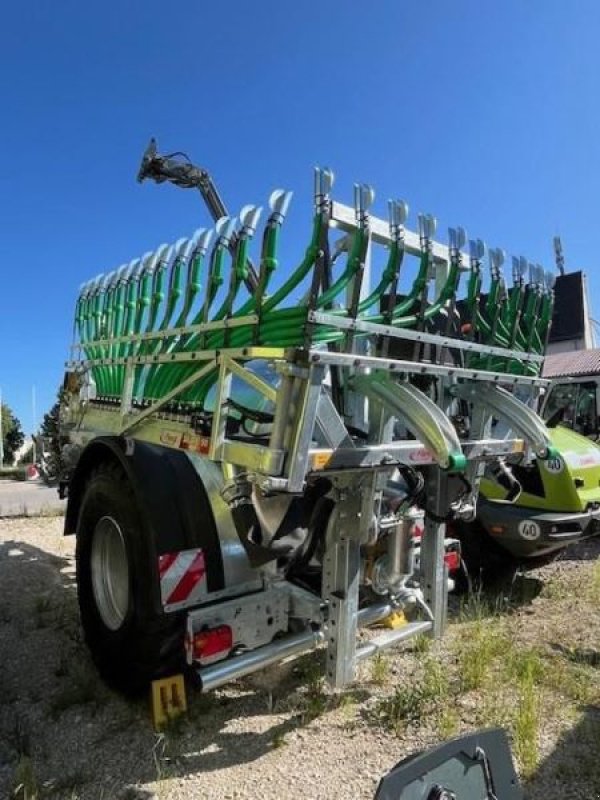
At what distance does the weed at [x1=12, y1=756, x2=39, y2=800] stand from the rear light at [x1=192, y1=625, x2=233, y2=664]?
79 centimetres

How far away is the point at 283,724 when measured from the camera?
9.93ft

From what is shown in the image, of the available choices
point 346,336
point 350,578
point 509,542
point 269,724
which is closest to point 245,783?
point 269,724

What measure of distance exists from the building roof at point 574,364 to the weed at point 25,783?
20.6 m

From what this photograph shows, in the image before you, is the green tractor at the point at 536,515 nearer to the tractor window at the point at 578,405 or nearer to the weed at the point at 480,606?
the weed at the point at 480,606

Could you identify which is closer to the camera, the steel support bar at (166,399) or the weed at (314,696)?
the steel support bar at (166,399)

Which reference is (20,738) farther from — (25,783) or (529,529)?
(529,529)

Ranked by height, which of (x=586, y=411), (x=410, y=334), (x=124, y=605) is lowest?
(x=124, y=605)

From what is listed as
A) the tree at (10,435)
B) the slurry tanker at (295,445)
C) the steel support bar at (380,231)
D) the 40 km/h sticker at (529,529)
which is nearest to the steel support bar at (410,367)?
the slurry tanker at (295,445)

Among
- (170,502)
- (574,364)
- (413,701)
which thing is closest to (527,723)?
(413,701)

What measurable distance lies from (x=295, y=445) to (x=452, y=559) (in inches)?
68.0

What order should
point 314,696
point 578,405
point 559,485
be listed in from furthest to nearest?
point 578,405 < point 559,485 < point 314,696

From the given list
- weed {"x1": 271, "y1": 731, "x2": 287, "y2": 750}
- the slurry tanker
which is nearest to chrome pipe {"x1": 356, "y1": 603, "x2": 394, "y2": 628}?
the slurry tanker

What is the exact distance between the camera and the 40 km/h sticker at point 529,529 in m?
4.61

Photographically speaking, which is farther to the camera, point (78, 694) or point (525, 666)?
point (525, 666)
